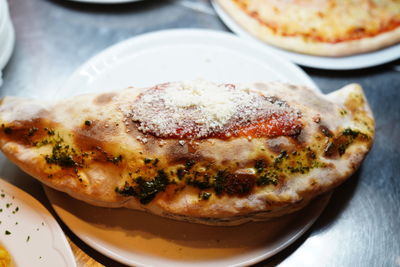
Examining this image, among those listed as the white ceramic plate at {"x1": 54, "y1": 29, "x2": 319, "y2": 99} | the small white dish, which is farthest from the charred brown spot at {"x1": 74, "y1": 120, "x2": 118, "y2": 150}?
the small white dish

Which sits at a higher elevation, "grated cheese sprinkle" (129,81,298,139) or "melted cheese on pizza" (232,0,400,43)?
"grated cheese sprinkle" (129,81,298,139)

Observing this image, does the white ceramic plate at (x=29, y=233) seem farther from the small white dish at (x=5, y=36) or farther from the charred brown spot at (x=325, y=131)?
the charred brown spot at (x=325, y=131)

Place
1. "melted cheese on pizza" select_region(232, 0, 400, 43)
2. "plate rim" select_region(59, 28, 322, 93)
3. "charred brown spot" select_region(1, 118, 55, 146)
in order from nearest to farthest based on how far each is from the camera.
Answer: "charred brown spot" select_region(1, 118, 55, 146) < "plate rim" select_region(59, 28, 322, 93) < "melted cheese on pizza" select_region(232, 0, 400, 43)

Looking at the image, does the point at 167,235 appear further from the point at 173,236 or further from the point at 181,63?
the point at 181,63

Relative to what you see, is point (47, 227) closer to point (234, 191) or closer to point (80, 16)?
point (234, 191)

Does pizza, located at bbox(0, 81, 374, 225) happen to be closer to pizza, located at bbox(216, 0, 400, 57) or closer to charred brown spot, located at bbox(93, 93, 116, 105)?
charred brown spot, located at bbox(93, 93, 116, 105)

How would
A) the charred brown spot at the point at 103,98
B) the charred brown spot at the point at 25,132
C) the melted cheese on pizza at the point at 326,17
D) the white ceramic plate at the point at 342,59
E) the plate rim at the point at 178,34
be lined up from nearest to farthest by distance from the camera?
the charred brown spot at the point at 25,132, the charred brown spot at the point at 103,98, the plate rim at the point at 178,34, the white ceramic plate at the point at 342,59, the melted cheese on pizza at the point at 326,17

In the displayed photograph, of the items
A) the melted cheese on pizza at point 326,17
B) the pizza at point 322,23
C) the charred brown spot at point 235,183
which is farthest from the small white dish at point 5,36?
the charred brown spot at point 235,183

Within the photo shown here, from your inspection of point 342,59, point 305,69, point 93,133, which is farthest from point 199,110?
point 342,59
